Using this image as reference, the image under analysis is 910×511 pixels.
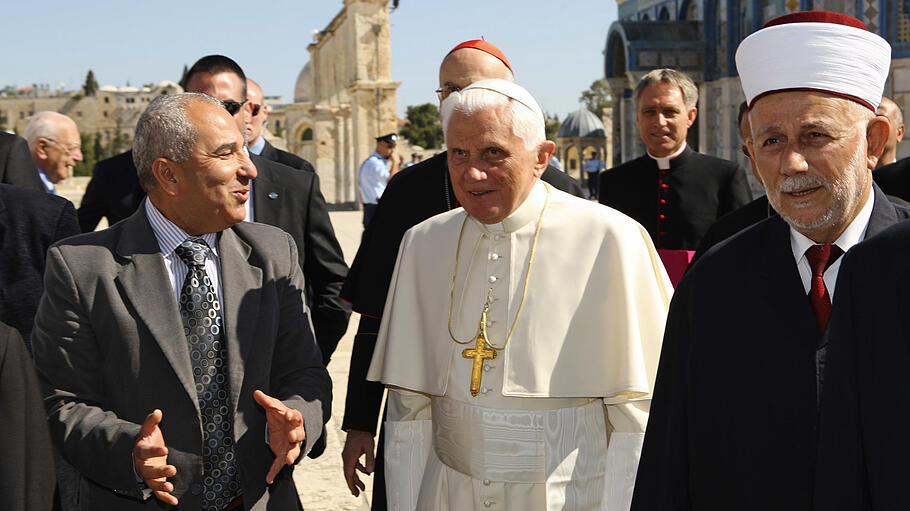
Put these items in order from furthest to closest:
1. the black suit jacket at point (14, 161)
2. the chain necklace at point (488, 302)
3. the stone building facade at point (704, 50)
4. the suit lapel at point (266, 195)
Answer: the stone building facade at point (704, 50)
the black suit jacket at point (14, 161)
the suit lapel at point (266, 195)
the chain necklace at point (488, 302)

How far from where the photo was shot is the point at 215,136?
246 cm

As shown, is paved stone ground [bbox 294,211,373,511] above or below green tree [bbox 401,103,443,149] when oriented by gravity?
below

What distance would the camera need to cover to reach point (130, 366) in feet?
7.64

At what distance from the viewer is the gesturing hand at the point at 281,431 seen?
2.32 metres

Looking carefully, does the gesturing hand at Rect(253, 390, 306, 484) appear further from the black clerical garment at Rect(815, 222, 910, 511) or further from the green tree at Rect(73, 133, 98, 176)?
the green tree at Rect(73, 133, 98, 176)

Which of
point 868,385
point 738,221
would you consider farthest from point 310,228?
point 868,385

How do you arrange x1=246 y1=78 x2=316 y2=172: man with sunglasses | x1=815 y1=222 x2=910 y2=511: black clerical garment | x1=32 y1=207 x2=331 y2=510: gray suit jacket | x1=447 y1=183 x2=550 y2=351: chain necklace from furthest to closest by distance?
x1=246 y1=78 x2=316 y2=172: man with sunglasses → x1=447 y1=183 x2=550 y2=351: chain necklace → x1=32 y1=207 x2=331 y2=510: gray suit jacket → x1=815 y1=222 x2=910 y2=511: black clerical garment

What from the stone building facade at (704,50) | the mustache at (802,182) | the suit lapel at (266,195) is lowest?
the mustache at (802,182)

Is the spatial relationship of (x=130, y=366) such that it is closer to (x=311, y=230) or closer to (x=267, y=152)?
(x=311, y=230)

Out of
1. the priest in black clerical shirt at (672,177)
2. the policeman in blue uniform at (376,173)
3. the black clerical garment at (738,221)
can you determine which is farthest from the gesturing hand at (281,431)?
the policeman in blue uniform at (376,173)

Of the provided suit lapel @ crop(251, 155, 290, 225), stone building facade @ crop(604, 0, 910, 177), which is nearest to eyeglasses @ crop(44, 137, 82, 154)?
suit lapel @ crop(251, 155, 290, 225)

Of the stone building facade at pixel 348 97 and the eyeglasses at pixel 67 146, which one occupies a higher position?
the stone building facade at pixel 348 97

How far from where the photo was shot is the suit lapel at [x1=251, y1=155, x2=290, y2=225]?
3801mm

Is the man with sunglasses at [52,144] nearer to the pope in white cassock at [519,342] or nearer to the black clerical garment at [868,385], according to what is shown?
the pope in white cassock at [519,342]
